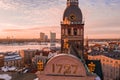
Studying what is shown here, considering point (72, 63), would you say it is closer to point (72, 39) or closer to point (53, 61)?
point (53, 61)

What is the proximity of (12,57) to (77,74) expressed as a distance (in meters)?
66.9

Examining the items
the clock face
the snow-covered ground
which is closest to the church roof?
the clock face

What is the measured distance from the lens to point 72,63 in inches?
438

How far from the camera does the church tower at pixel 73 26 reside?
30406 millimetres

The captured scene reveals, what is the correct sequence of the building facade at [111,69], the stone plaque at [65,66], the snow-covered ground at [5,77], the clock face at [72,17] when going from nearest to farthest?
1. the stone plaque at [65,66]
2. the snow-covered ground at [5,77]
3. the clock face at [72,17]
4. the building facade at [111,69]

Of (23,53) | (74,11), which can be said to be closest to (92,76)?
(74,11)

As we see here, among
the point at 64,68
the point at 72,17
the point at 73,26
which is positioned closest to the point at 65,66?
the point at 64,68

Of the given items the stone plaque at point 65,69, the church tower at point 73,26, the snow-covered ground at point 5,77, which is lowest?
the snow-covered ground at point 5,77

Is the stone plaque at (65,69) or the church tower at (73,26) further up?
the church tower at (73,26)

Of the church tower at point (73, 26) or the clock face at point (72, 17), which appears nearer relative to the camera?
the church tower at point (73, 26)

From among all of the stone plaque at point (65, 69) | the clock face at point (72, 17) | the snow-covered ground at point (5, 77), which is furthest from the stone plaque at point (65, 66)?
the clock face at point (72, 17)

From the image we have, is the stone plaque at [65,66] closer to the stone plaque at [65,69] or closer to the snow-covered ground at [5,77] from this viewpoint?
the stone plaque at [65,69]

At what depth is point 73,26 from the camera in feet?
101

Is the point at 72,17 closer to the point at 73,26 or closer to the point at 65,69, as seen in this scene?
the point at 73,26
